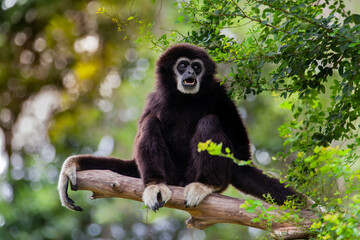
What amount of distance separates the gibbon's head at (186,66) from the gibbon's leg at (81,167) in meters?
1.25

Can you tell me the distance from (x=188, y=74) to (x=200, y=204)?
72.0 inches

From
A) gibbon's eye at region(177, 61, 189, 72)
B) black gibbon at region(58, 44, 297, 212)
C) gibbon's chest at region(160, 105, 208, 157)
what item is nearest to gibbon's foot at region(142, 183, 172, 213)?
black gibbon at region(58, 44, 297, 212)

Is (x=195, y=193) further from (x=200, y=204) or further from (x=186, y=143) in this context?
(x=186, y=143)

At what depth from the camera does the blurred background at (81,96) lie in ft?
41.8

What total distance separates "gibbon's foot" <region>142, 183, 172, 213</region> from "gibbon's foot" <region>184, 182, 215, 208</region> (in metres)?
0.22

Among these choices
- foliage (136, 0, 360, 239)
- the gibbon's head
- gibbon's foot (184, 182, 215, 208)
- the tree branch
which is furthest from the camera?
the gibbon's head

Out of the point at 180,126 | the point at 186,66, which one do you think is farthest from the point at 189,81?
the point at 180,126

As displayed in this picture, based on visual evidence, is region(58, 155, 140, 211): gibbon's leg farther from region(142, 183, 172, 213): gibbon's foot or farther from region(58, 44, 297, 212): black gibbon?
region(142, 183, 172, 213): gibbon's foot

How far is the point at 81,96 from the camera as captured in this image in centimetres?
1344

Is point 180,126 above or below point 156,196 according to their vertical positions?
above

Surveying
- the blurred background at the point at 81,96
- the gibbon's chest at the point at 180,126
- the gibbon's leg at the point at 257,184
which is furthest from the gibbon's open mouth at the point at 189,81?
the blurred background at the point at 81,96

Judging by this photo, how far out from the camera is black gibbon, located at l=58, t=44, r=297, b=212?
19.0 ft

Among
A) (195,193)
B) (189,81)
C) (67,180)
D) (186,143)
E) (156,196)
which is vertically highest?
(189,81)

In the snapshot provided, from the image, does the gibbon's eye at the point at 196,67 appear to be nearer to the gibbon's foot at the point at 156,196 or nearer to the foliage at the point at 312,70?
the foliage at the point at 312,70
